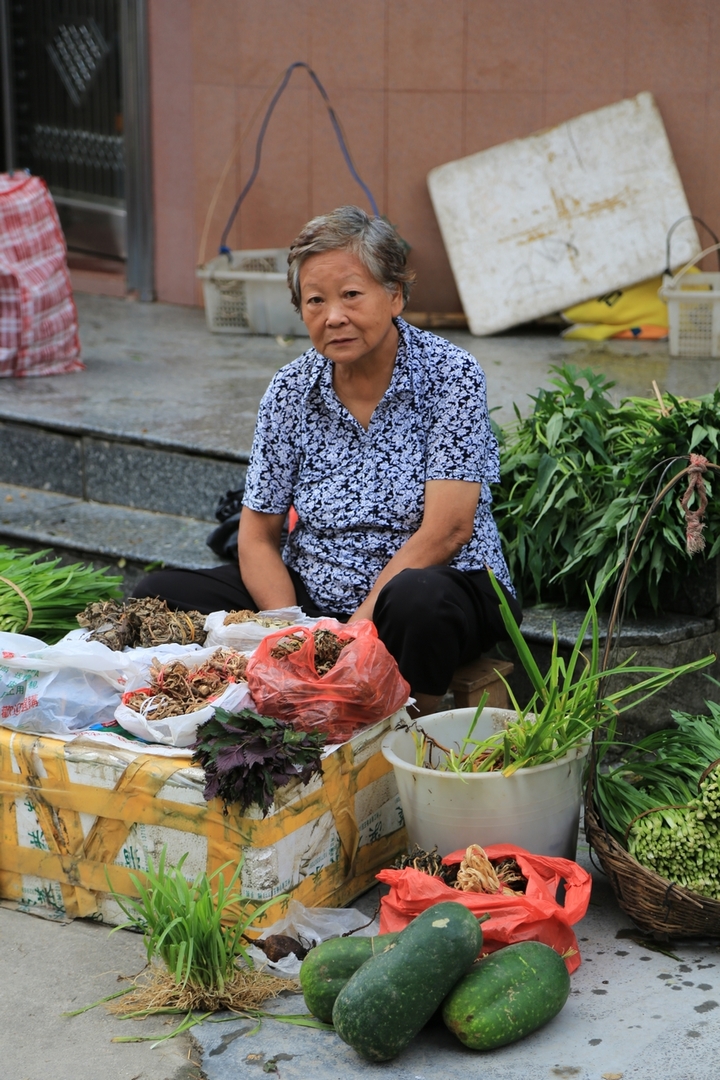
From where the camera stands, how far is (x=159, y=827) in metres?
2.71

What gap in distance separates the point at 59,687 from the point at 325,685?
0.61 metres

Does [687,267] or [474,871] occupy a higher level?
[687,267]

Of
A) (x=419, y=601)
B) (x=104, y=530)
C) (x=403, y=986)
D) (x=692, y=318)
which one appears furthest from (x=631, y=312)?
(x=403, y=986)

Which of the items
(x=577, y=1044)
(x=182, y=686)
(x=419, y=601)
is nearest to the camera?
(x=577, y=1044)

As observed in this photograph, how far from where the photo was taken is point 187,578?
3.39m

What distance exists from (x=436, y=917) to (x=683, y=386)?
3253mm

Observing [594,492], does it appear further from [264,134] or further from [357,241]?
[264,134]

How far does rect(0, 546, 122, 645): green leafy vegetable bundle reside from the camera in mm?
3443

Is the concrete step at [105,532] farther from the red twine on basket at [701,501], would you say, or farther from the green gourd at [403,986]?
the green gourd at [403,986]

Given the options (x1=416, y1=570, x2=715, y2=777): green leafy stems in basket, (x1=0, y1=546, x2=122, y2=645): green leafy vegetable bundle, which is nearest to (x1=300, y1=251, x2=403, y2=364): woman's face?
(x1=416, y1=570, x2=715, y2=777): green leafy stems in basket

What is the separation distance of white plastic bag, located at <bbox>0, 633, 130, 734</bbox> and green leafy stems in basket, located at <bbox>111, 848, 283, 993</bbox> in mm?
439

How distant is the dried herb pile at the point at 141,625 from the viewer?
3121 millimetres

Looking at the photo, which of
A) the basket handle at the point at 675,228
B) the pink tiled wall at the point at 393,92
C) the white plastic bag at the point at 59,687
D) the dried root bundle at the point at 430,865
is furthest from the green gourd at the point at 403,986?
the pink tiled wall at the point at 393,92

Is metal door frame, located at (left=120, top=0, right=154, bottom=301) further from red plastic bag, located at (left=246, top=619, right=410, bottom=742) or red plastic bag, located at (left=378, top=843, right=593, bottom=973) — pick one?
red plastic bag, located at (left=378, top=843, right=593, bottom=973)
